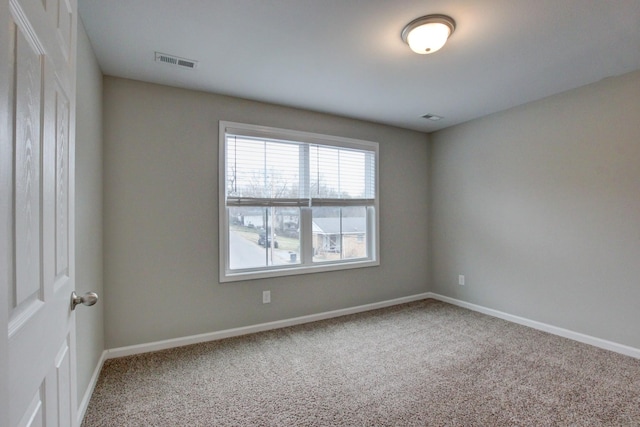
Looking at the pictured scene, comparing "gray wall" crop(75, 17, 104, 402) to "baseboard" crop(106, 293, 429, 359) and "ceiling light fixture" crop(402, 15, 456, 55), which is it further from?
"ceiling light fixture" crop(402, 15, 456, 55)

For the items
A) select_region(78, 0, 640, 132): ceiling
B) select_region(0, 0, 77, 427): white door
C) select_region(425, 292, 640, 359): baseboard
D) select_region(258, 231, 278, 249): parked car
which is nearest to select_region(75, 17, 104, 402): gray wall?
select_region(78, 0, 640, 132): ceiling

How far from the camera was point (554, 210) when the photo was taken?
10.2ft

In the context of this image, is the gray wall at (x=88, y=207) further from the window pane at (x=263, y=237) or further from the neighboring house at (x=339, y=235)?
the neighboring house at (x=339, y=235)

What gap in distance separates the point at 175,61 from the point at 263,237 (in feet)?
5.87

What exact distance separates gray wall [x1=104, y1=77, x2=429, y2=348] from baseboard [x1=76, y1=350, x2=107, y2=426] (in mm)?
187

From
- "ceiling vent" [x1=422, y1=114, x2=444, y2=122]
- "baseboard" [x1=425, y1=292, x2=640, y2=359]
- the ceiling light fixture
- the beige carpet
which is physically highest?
"ceiling vent" [x1=422, y1=114, x2=444, y2=122]

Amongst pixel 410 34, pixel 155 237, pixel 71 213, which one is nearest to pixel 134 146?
pixel 155 237

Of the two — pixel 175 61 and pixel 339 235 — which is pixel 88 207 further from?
pixel 339 235

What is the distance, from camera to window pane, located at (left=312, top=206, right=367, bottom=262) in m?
3.63

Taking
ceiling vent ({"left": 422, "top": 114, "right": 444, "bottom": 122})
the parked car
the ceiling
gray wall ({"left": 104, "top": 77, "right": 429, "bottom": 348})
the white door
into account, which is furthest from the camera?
ceiling vent ({"left": 422, "top": 114, "right": 444, "bottom": 122})

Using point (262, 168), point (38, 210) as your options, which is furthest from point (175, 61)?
point (38, 210)

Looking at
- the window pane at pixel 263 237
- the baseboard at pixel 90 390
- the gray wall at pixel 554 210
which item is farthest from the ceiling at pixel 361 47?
the baseboard at pixel 90 390

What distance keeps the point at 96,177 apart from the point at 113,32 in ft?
3.37

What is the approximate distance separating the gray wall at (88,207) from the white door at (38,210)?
91 cm
